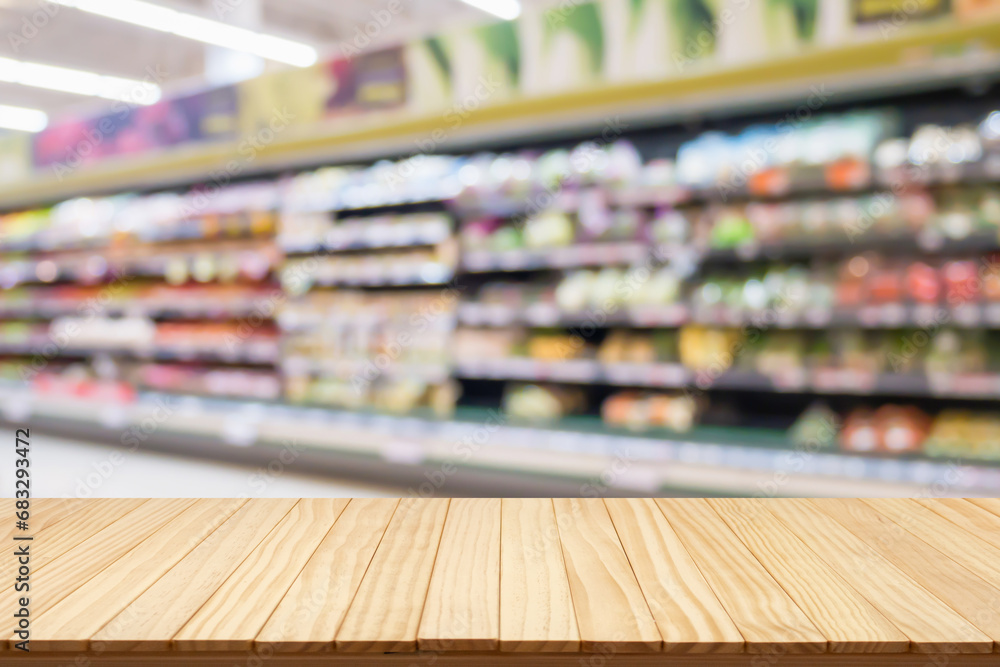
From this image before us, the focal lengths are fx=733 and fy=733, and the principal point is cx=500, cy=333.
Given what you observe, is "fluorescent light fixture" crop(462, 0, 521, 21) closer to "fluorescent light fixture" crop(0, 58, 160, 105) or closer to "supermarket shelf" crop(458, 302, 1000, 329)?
"supermarket shelf" crop(458, 302, 1000, 329)

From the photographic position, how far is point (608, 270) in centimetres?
380

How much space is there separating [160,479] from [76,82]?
781 cm

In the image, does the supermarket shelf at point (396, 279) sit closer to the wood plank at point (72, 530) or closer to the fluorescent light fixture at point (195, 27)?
the fluorescent light fixture at point (195, 27)

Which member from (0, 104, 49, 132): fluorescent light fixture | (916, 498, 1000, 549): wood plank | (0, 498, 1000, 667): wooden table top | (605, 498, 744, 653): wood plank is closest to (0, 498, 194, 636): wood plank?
(0, 498, 1000, 667): wooden table top

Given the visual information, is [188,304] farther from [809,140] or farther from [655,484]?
[809,140]

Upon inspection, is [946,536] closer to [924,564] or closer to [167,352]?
[924,564]

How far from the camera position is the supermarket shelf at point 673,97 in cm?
279

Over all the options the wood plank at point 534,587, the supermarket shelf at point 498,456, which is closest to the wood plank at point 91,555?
the wood plank at point 534,587

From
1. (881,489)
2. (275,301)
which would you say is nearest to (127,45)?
(275,301)

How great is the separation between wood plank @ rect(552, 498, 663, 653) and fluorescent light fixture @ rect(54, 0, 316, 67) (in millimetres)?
5472

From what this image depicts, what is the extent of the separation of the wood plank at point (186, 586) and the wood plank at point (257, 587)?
2cm

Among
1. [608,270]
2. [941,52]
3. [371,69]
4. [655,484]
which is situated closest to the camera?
[941,52]

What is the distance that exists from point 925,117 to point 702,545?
2832 millimetres

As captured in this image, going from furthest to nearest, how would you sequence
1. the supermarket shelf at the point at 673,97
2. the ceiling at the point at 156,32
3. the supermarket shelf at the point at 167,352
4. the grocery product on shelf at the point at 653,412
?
1. the ceiling at the point at 156,32
2. the supermarket shelf at the point at 167,352
3. the grocery product on shelf at the point at 653,412
4. the supermarket shelf at the point at 673,97
